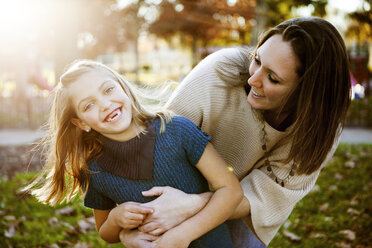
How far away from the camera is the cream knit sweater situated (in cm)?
232

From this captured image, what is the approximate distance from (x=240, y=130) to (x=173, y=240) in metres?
0.83

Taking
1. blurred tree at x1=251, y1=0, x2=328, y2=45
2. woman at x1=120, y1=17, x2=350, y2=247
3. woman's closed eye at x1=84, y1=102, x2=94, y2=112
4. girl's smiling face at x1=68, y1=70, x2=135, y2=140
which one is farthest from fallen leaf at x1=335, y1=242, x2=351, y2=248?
blurred tree at x1=251, y1=0, x2=328, y2=45

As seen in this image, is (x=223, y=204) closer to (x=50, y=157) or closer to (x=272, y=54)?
(x=272, y=54)

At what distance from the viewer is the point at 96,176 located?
6.89 feet

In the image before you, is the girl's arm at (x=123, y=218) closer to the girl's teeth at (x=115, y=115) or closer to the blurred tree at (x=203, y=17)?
the girl's teeth at (x=115, y=115)

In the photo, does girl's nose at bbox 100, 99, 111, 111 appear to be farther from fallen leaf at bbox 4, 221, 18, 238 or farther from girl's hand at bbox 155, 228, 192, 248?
fallen leaf at bbox 4, 221, 18, 238

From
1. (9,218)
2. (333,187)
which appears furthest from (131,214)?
(333,187)

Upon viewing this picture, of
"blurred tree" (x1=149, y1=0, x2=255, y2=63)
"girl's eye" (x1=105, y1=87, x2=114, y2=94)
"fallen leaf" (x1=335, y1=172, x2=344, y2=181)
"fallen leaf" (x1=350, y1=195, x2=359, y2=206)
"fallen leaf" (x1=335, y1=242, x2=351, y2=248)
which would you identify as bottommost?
"fallen leaf" (x1=335, y1=172, x2=344, y2=181)

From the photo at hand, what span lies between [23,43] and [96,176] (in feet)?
44.8

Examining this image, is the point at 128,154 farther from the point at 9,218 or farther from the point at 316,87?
the point at 9,218

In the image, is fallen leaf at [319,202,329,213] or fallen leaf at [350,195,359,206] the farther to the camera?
fallen leaf at [350,195,359,206]

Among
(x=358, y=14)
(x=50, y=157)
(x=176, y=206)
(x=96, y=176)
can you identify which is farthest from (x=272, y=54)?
(x=358, y=14)

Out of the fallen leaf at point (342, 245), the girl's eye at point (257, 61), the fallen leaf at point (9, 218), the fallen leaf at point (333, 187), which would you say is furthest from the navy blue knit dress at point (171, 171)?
the fallen leaf at point (333, 187)

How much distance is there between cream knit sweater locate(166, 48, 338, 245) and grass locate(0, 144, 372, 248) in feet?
5.30
